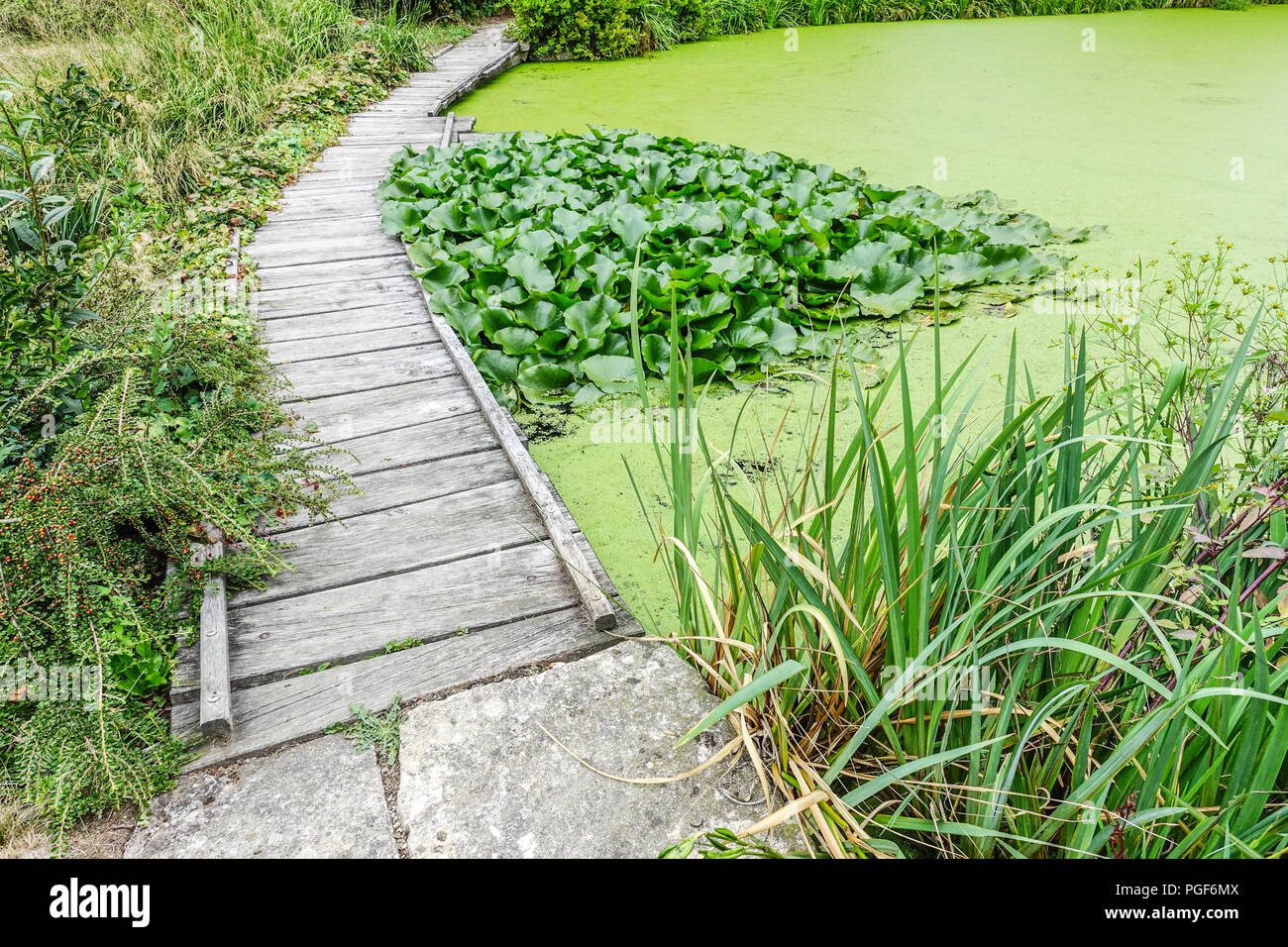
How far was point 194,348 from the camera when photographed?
1880 millimetres

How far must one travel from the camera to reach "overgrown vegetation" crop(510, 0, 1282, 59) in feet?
21.2

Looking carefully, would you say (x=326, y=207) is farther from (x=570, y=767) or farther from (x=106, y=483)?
(x=570, y=767)

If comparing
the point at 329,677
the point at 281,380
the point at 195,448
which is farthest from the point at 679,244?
the point at 329,677

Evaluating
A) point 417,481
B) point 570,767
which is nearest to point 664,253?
point 417,481

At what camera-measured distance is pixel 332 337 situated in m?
2.44

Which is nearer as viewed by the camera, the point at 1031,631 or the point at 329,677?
the point at 1031,631

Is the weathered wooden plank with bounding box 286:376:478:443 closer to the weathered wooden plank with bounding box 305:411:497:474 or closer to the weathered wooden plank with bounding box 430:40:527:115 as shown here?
the weathered wooden plank with bounding box 305:411:497:474

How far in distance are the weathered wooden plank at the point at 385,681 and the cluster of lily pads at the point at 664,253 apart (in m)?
0.93

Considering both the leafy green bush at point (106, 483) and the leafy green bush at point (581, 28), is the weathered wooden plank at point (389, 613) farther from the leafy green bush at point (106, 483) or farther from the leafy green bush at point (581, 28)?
the leafy green bush at point (581, 28)

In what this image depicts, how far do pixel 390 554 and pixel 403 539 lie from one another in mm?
53

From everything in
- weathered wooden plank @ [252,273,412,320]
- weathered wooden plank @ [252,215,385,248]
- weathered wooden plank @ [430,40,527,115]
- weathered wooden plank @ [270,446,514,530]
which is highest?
weathered wooden plank @ [430,40,527,115]
